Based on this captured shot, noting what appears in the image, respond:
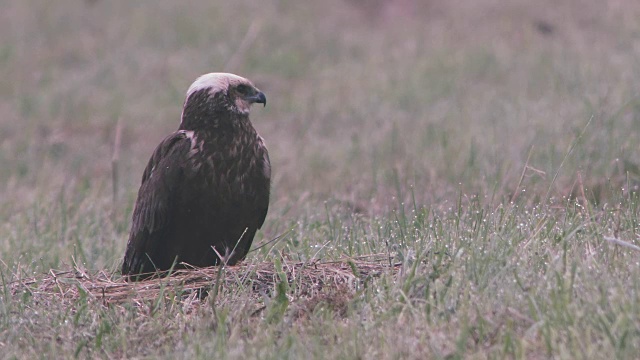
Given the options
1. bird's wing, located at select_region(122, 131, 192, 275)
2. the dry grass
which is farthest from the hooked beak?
the dry grass

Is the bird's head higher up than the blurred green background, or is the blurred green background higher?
the bird's head

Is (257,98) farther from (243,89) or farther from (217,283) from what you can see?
(217,283)

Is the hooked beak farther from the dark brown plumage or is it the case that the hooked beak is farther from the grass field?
the grass field

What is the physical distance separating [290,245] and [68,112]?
26.5ft

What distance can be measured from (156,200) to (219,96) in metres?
0.65

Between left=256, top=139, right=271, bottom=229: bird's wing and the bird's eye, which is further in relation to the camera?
the bird's eye

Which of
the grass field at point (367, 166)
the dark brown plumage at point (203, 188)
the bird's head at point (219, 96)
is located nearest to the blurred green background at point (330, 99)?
the grass field at point (367, 166)

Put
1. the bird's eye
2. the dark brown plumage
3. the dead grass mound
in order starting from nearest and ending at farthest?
the dead grass mound
the dark brown plumage
the bird's eye

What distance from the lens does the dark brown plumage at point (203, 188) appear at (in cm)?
535

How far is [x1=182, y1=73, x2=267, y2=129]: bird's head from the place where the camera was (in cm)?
563

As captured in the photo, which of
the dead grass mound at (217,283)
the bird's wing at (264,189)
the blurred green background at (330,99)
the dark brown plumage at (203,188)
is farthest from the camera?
the blurred green background at (330,99)

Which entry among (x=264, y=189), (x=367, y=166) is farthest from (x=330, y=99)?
(x=264, y=189)

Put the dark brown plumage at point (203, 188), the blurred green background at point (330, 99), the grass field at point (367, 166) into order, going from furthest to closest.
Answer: the blurred green background at point (330, 99) < the dark brown plumage at point (203, 188) < the grass field at point (367, 166)

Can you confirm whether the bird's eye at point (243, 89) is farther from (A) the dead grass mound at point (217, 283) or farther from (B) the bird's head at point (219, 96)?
(A) the dead grass mound at point (217, 283)
